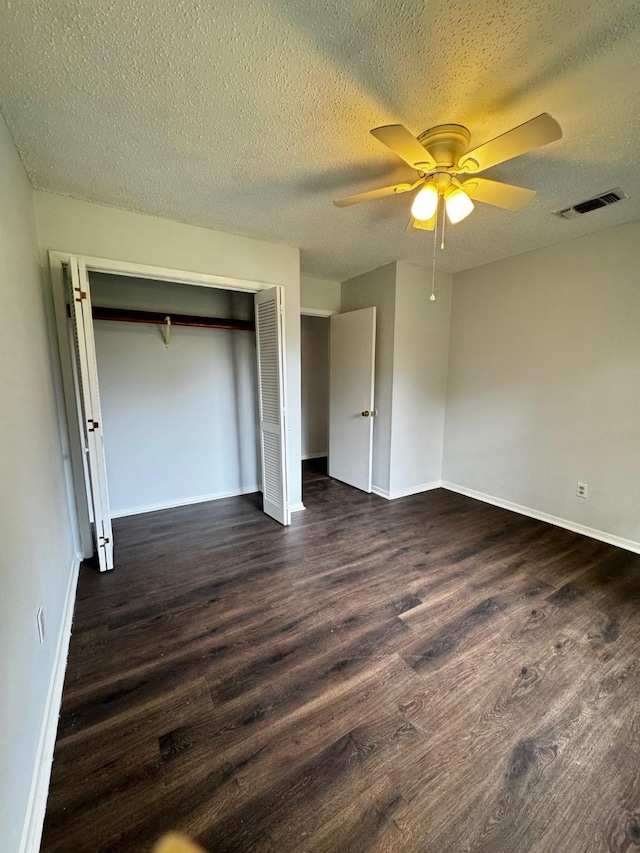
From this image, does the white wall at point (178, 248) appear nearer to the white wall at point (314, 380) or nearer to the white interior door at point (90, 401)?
the white interior door at point (90, 401)

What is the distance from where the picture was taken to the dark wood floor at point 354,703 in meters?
1.08

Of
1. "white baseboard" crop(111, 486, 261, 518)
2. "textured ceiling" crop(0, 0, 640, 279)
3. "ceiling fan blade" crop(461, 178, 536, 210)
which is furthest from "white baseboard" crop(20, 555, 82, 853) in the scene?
"ceiling fan blade" crop(461, 178, 536, 210)

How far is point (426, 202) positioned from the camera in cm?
164

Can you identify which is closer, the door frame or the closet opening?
the door frame

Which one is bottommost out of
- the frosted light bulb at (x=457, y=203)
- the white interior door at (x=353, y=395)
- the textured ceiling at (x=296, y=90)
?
the white interior door at (x=353, y=395)

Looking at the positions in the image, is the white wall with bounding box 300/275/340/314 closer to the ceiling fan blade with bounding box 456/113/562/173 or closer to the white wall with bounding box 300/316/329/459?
the white wall with bounding box 300/316/329/459

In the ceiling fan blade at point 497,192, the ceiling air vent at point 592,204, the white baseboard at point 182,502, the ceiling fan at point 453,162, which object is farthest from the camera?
the white baseboard at point 182,502

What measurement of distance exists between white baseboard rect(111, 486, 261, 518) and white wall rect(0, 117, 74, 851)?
1.11 m

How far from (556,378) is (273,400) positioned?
258 cm

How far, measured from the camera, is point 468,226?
8.66 ft

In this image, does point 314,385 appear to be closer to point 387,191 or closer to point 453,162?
point 387,191

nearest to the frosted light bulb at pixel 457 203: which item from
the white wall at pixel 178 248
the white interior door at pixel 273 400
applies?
the white interior door at pixel 273 400

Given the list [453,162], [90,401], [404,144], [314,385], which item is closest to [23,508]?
[90,401]

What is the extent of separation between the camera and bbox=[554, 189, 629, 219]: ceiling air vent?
2.16 metres
